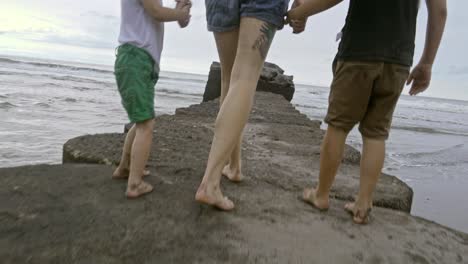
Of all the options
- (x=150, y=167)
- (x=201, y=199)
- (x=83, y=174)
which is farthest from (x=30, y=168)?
(x=201, y=199)

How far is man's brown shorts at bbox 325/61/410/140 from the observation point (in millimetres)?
2172

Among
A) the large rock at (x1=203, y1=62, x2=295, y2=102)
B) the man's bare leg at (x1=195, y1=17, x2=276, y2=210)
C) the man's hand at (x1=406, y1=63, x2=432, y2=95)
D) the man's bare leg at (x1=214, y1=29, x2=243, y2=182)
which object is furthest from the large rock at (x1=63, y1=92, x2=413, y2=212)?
the large rock at (x1=203, y1=62, x2=295, y2=102)

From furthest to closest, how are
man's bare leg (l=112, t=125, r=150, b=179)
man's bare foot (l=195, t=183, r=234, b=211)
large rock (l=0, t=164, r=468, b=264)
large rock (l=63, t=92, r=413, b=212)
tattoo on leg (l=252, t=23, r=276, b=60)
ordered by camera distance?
large rock (l=63, t=92, r=413, b=212), man's bare leg (l=112, t=125, r=150, b=179), tattoo on leg (l=252, t=23, r=276, b=60), man's bare foot (l=195, t=183, r=234, b=211), large rock (l=0, t=164, r=468, b=264)

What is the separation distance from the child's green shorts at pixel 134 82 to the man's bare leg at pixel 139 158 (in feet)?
0.19

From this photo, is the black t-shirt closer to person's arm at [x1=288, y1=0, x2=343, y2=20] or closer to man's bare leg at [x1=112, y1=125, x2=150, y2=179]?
person's arm at [x1=288, y1=0, x2=343, y2=20]

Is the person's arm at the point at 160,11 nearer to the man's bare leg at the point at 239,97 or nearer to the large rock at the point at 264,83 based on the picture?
the man's bare leg at the point at 239,97

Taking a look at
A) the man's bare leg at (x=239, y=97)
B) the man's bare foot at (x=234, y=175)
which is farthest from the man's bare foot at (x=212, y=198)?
the man's bare foot at (x=234, y=175)

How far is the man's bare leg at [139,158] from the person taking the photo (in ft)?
7.14

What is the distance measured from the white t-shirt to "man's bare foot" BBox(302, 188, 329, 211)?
3.52ft

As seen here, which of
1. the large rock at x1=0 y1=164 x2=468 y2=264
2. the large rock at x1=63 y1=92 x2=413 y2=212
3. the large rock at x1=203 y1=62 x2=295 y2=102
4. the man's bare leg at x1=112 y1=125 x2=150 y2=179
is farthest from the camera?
the large rock at x1=203 y1=62 x2=295 y2=102

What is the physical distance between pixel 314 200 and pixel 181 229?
823 mm

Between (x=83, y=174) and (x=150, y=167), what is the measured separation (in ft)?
1.41

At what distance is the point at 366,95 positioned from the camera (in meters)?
2.21

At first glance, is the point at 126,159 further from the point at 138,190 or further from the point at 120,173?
the point at 138,190
